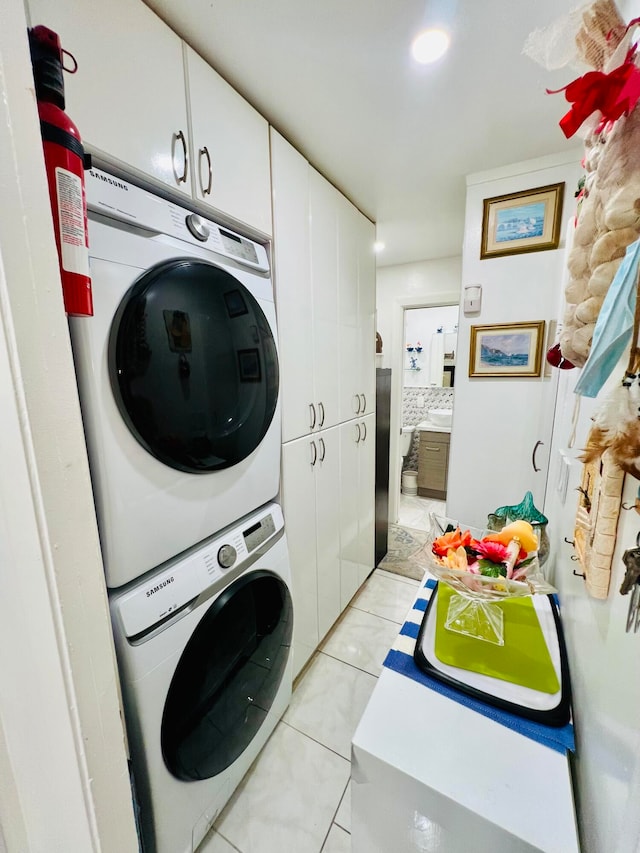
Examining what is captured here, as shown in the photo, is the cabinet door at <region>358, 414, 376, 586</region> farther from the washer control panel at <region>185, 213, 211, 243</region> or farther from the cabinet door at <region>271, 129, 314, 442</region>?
the washer control panel at <region>185, 213, 211, 243</region>

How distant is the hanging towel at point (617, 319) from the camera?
0.37 m

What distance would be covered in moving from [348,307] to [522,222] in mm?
912

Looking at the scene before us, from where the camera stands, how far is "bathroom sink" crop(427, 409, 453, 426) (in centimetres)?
376

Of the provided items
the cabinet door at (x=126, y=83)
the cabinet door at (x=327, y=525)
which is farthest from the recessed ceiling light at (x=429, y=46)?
the cabinet door at (x=327, y=525)

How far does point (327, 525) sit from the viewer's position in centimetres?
172

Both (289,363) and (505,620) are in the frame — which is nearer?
(505,620)

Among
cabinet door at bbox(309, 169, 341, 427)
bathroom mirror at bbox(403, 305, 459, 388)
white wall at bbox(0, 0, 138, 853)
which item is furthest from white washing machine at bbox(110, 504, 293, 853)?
bathroom mirror at bbox(403, 305, 459, 388)

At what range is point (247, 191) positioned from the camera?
112 centimetres

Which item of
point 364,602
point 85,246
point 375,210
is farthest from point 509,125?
point 364,602

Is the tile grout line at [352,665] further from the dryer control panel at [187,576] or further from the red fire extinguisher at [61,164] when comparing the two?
the red fire extinguisher at [61,164]

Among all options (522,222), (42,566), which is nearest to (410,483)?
(522,222)

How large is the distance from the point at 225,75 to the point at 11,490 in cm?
136

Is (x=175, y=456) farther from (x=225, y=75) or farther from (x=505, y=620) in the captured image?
(x=225, y=75)

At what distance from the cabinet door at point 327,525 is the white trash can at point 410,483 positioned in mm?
2308
